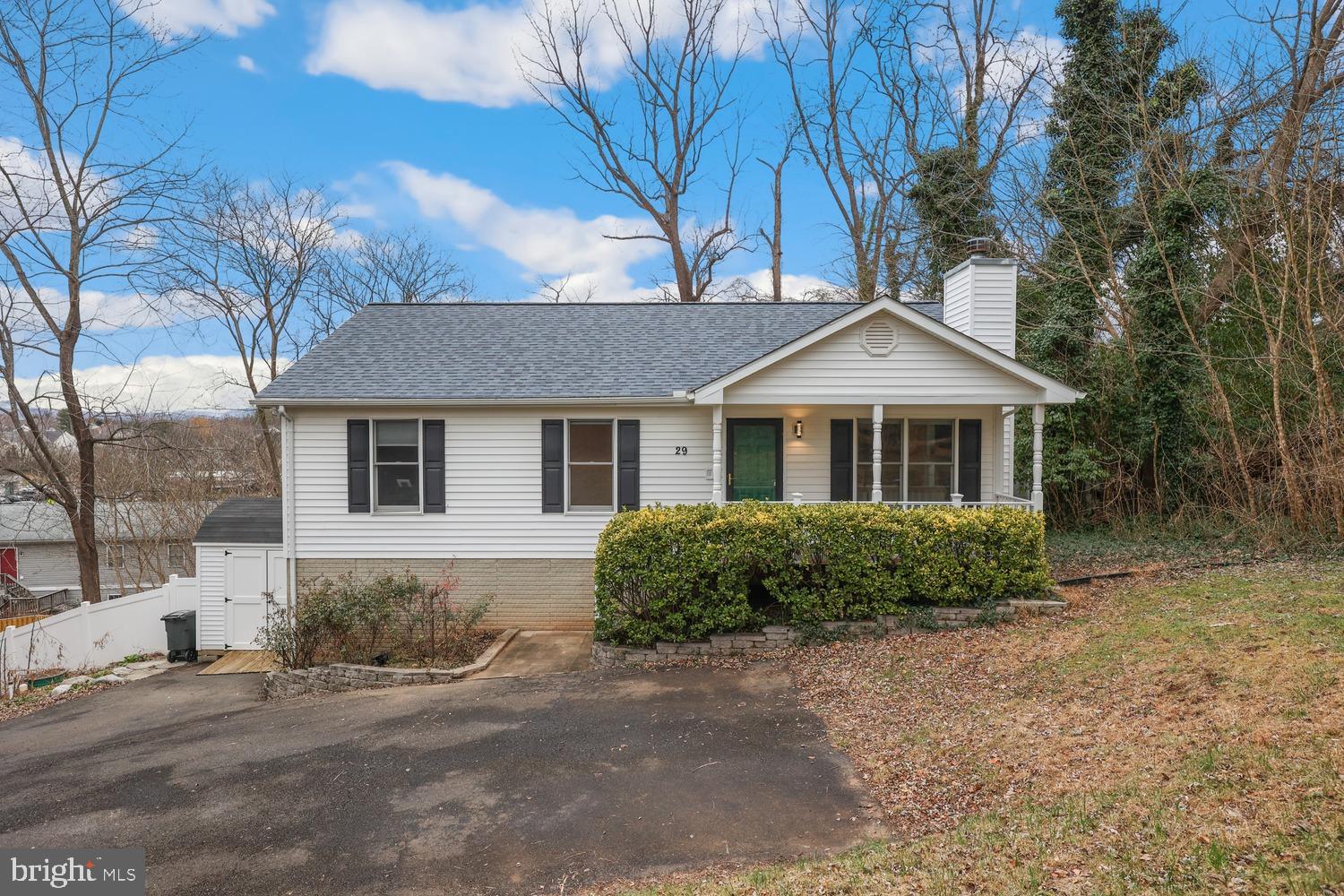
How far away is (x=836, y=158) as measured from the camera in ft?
75.0

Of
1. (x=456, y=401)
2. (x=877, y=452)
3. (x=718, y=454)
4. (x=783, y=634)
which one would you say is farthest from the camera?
(x=456, y=401)

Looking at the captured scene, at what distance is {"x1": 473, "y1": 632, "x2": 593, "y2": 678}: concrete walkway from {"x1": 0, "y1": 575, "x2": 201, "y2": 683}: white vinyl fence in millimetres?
6034

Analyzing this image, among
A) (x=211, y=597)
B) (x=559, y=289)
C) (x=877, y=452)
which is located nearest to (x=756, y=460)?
(x=877, y=452)

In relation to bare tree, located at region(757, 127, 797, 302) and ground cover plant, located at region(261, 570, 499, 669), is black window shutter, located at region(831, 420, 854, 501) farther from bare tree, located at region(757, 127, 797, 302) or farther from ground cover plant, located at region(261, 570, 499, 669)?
bare tree, located at region(757, 127, 797, 302)

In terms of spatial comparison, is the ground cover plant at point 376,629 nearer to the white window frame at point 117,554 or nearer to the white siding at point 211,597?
the white siding at point 211,597

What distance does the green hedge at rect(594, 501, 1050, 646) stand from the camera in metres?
8.62

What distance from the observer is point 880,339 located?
10125mm

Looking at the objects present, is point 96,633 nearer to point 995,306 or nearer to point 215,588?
point 215,588

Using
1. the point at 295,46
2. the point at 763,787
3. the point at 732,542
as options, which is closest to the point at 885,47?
the point at 295,46

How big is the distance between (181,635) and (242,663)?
1.59 m

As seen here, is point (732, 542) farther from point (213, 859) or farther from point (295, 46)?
point (295, 46)

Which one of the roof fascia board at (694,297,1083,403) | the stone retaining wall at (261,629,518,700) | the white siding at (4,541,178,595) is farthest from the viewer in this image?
the white siding at (4,541,178,595)

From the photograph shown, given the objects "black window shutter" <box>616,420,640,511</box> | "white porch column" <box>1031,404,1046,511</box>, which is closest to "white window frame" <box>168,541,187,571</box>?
"black window shutter" <box>616,420,640,511</box>

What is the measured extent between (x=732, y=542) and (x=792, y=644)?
1.51 metres
